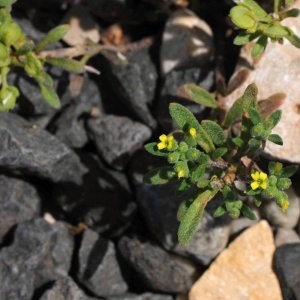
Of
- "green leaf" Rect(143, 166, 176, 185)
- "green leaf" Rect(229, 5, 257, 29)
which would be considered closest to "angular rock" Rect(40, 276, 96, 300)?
"green leaf" Rect(143, 166, 176, 185)

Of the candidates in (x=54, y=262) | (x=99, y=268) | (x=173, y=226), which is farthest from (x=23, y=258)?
(x=173, y=226)

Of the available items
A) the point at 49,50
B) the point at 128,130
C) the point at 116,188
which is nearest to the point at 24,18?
the point at 49,50

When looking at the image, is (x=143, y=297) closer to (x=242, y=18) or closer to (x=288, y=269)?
(x=288, y=269)

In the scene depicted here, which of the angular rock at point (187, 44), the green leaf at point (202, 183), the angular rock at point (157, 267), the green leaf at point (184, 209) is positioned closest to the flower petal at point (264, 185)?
the green leaf at point (202, 183)

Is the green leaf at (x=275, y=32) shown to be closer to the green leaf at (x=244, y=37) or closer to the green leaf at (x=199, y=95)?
the green leaf at (x=244, y=37)

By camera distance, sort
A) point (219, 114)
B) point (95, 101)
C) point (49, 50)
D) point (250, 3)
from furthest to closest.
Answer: point (95, 101) → point (49, 50) → point (219, 114) → point (250, 3)

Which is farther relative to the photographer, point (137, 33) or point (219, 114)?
point (137, 33)

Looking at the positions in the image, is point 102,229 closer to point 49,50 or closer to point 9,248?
point 9,248
